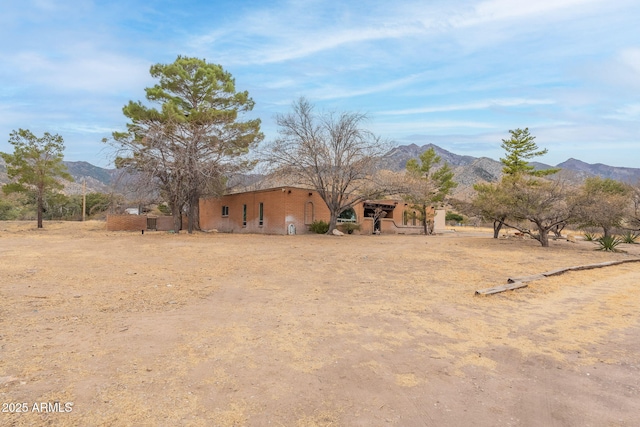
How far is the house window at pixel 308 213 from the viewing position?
1022 inches

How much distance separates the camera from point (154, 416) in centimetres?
282

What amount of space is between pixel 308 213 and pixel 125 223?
1439 cm

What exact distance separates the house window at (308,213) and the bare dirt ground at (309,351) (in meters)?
16.7

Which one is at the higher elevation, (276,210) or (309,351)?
(276,210)

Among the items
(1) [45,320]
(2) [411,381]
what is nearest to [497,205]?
(2) [411,381]

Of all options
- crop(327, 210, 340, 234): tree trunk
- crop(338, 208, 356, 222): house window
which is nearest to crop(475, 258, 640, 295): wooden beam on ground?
crop(327, 210, 340, 234): tree trunk

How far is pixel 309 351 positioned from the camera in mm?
4344

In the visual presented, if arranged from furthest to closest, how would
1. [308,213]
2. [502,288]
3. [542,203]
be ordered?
[308,213] < [542,203] < [502,288]

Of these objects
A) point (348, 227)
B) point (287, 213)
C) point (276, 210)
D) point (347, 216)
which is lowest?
point (348, 227)

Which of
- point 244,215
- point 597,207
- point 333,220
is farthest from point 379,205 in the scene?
point 597,207

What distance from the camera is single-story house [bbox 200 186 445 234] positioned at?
2505 cm

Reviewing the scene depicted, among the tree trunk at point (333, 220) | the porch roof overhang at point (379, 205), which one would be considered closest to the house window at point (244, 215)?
the tree trunk at point (333, 220)

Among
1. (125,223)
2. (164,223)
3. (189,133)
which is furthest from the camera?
(164,223)

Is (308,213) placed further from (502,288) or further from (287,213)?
(502,288)
